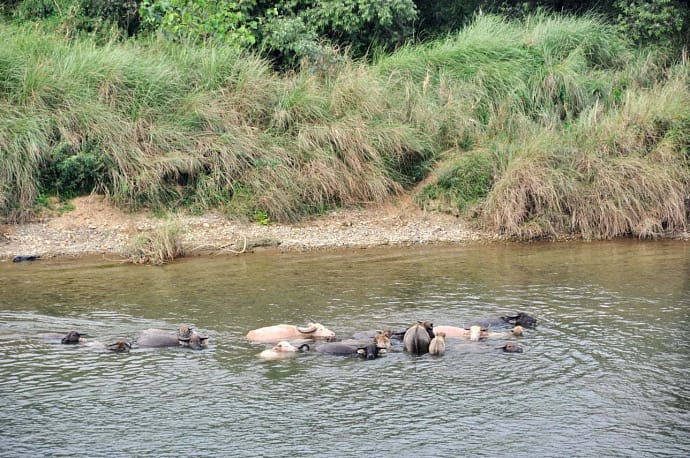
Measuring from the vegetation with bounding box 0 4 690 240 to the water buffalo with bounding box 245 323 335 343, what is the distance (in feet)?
14.0

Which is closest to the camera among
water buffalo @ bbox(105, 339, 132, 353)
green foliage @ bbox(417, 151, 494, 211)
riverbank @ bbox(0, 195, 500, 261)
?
water buffalo @ bbox(105, 339, 132, 353)

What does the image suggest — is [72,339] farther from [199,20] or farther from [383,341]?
[199,20]

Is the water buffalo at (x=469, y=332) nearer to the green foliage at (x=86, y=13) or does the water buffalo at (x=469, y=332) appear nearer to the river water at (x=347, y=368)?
the river water at (x=347, y=368)

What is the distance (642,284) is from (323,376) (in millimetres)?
5112

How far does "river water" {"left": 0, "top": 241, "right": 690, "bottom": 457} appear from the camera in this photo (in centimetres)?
699

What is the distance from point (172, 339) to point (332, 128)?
22.8 ft

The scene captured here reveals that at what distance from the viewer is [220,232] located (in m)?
14.1

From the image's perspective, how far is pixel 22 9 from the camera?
1839 centimetres

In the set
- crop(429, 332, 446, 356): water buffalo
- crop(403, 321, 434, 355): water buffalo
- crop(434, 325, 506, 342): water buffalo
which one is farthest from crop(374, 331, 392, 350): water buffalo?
crop(434, 325, 506, 342): water buffalo

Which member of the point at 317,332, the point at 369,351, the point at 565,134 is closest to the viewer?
the point at 369,351

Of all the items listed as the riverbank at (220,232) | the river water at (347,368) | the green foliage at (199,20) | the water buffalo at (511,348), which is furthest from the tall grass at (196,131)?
the water buffalo at (511,348)

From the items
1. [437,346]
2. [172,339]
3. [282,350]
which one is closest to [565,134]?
[437,346]

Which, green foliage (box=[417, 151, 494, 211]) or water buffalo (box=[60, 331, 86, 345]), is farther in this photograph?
green foliage (box=[417, 151, 494, 211])

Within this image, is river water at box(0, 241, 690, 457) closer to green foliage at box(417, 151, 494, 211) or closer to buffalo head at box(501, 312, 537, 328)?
buffalo head at box(501, 312, 537, 328)
